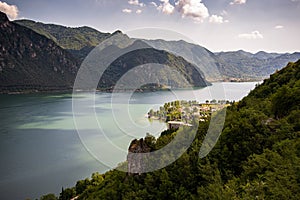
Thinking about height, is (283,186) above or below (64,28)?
below

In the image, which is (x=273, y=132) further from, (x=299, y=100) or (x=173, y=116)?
(x=173, y=116)

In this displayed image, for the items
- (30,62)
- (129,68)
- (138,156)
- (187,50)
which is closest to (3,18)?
(30,62)

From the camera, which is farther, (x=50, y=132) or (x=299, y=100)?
(x=50, y=132)

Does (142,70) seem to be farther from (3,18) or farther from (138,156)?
(3,18)

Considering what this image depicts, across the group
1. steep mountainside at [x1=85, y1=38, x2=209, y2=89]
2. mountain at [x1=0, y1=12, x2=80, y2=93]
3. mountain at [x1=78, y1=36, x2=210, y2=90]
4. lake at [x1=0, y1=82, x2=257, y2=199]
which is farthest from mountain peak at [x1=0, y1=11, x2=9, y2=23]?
mountain at [x1=78, y1=36, x2=210, y2=90]

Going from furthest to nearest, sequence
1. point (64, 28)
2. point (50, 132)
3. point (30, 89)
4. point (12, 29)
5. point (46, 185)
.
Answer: point (64, 28) < point (12, 29) < point (30, 89) < point (50, 132) < point (46, 185)

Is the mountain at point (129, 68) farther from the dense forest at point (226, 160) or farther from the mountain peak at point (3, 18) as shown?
the mountain peak at point (3, 18)

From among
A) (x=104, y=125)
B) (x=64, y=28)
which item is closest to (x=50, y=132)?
(x=104, y=125)
